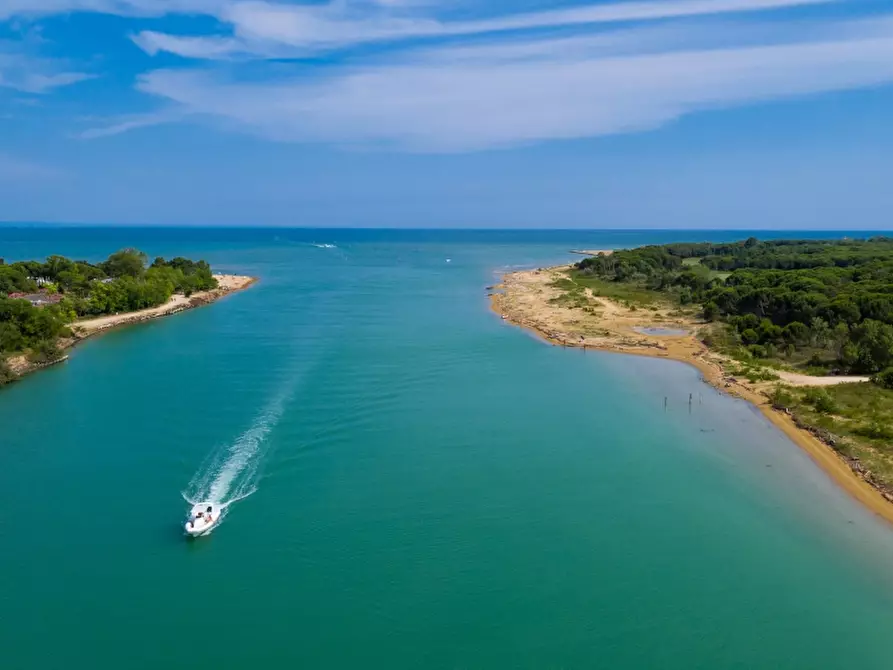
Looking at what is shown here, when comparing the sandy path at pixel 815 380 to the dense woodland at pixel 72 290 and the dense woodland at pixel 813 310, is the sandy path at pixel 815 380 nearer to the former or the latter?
the dense woodland at pixel 813 310

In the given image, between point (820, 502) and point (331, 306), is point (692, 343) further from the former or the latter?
point (331, 306)

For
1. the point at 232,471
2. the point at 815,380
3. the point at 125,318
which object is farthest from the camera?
the point at 125,318

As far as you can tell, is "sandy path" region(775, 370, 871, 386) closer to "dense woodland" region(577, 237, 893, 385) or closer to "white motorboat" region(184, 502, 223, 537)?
"dense woodland" region(577, 237, 893, 385)

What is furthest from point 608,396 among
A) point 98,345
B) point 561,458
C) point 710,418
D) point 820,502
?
point 98,345

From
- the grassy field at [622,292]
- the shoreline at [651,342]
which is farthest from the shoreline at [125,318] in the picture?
the grassy field at [622,292]

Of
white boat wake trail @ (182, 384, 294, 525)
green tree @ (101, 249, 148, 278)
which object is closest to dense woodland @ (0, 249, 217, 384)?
green tree @ (101, 249, 148, 278)

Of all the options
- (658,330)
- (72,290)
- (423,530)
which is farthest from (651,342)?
(72,290)

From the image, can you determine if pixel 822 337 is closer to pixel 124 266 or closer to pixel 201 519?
pixel 201 519
